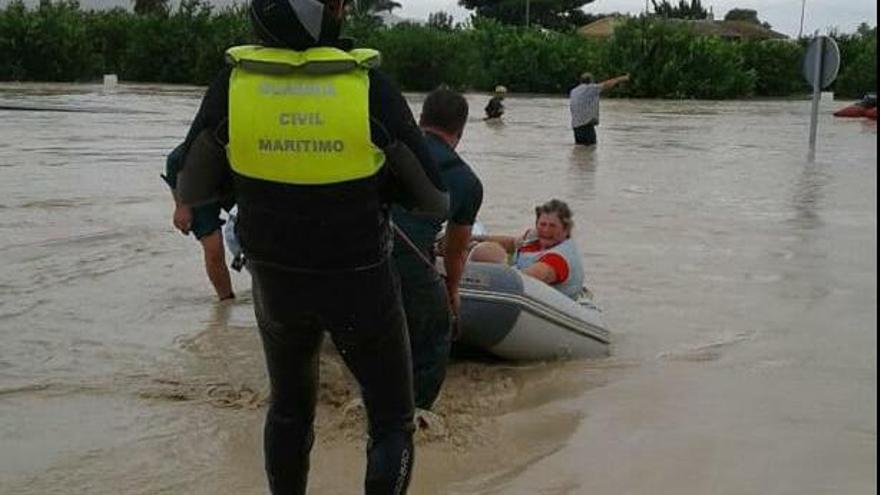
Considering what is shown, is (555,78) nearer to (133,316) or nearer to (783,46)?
(783,46)

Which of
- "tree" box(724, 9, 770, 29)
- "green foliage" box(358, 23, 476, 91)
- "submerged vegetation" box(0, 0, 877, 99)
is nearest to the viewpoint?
"submerged vegetation" box(0, 0, 877, 99)

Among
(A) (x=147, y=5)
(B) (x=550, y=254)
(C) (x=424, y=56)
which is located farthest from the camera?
(A) (x=147, y=5)

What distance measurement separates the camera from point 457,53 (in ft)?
172

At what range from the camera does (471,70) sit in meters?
53.1

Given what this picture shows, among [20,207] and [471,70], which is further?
[471,70]

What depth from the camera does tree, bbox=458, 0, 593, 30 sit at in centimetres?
8112

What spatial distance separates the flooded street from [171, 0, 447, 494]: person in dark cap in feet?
3.89

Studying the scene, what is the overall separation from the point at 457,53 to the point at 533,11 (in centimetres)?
3145

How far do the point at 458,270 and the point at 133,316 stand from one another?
3.86 meters

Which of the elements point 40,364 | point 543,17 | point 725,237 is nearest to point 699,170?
point 725,237

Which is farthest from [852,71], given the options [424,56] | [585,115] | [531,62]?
[585,115]

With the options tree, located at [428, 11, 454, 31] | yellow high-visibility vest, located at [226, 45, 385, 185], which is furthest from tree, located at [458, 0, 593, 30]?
yellow high-visibility vest, located at [226, 45, 385, 185]

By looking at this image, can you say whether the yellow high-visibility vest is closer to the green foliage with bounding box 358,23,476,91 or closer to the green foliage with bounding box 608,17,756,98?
the green foliage with bounding box 608,17,756,98

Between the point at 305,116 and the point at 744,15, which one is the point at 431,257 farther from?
the point at 744,15
